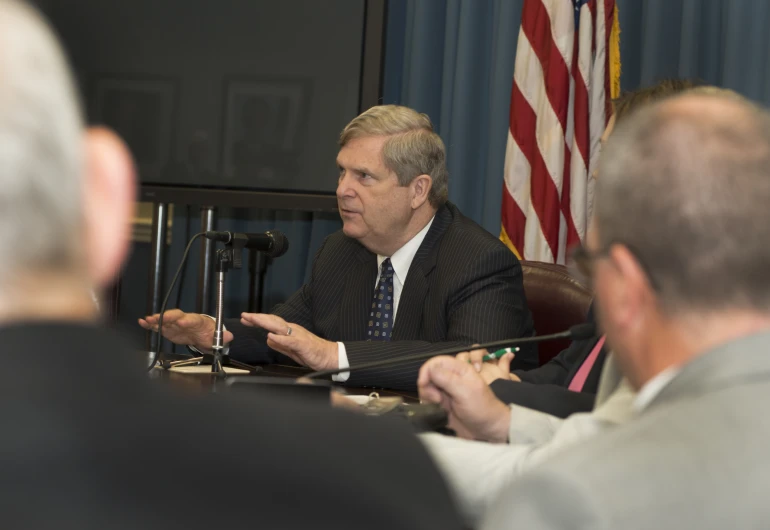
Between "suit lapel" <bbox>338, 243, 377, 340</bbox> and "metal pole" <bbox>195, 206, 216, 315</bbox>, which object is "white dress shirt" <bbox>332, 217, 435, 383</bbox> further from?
"metal pole" <bbox>195, 206, 216, 315</bbox>

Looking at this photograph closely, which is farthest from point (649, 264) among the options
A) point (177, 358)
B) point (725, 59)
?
point (725, 59)

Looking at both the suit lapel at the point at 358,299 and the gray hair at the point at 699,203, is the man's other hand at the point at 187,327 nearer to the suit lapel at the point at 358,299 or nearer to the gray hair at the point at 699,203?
the suit lapel at the point at 358,299

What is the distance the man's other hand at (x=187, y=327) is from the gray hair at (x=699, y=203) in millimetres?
1933

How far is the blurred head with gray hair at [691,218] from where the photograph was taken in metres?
0.96

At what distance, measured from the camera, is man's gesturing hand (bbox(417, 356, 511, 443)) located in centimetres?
166

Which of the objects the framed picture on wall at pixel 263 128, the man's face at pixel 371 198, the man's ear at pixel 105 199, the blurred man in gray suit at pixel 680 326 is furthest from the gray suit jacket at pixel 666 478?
the framed picture on wall at pixel 263 128

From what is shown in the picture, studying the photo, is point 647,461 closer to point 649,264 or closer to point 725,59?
point 649,264

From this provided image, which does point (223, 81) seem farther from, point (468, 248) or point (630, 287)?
point (630, 287)

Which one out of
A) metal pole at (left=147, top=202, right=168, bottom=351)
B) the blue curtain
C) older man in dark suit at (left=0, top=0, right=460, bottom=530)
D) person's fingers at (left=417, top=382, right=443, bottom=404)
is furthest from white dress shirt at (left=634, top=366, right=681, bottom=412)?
metal pole at (left=147, top=202, right=168, bottom=351)

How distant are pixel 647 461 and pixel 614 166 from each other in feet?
1.09

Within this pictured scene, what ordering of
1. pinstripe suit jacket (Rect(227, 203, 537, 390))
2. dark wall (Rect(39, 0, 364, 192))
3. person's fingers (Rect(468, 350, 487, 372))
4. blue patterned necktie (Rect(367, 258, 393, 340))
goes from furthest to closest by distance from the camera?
dark wall (Rect(39, 0, 364, 192)), blue patterned necktie (Rect(367, 258, 393, 340)), pinstripe suit jacket (Rect(227, 203, 537, 390)), person's fingers (Rect(468, 350, 487, 372))

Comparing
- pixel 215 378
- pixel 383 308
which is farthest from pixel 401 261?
pixel 215 378

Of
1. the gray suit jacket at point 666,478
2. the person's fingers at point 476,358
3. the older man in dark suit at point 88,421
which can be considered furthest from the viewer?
the person's fingers at point 476,358

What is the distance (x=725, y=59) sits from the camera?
4137 mm
